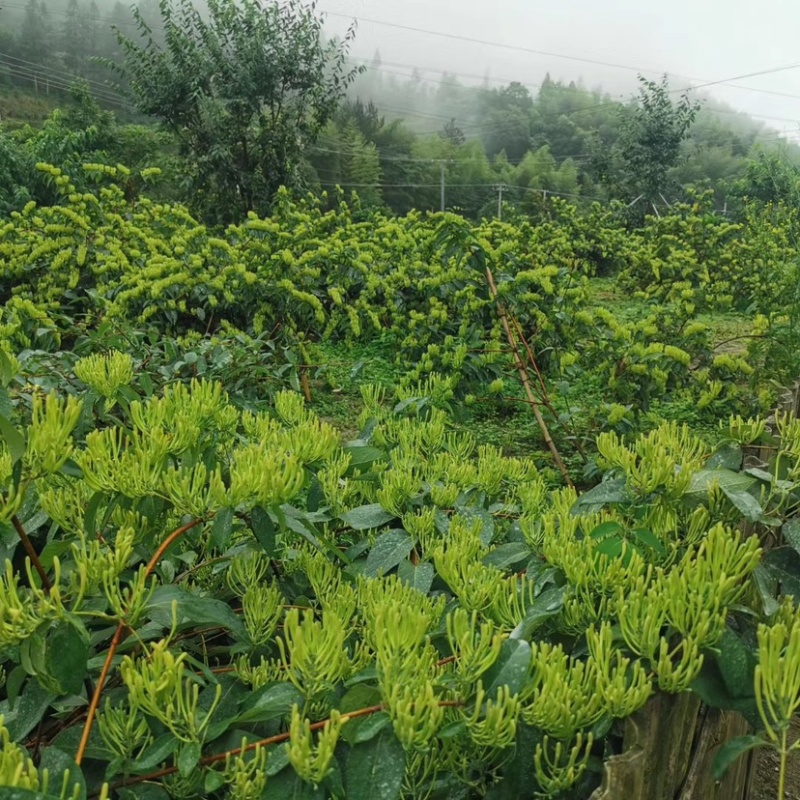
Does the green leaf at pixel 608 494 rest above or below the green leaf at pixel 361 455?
above

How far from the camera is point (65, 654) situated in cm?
52

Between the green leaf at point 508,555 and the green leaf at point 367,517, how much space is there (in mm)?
145

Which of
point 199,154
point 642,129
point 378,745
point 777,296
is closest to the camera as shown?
point 378,745

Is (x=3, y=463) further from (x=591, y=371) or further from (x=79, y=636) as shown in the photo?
(x=591, y=371)

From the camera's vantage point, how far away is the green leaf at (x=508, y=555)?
81 centimetres

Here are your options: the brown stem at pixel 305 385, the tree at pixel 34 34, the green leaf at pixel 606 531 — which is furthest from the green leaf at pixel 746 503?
the tree at pixel 34 34

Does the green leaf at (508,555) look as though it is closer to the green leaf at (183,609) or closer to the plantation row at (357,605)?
the plantation row at (357,605)

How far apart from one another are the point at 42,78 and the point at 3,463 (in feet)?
76.2

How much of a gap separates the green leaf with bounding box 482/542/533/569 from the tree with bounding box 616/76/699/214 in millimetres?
12307

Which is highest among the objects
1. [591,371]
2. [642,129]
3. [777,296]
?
[642,129]

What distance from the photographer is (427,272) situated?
13.4 ft

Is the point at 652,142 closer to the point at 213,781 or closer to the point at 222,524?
the point at 222,524

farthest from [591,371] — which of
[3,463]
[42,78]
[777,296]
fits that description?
[42,78]

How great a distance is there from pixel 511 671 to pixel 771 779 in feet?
2.92
